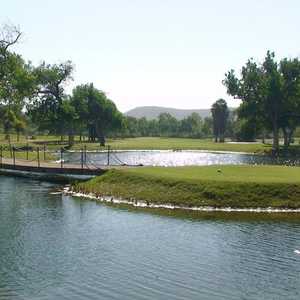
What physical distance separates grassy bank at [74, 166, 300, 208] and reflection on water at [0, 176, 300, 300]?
3139 mm

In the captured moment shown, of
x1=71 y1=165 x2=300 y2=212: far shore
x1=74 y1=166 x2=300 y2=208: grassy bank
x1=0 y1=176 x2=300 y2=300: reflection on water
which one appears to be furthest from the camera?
x1=74 y1=166 x2=300 y2=208: grassy bank

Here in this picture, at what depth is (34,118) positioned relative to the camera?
468ft

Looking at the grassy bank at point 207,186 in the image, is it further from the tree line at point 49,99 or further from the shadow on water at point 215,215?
the tree line at point 49,99

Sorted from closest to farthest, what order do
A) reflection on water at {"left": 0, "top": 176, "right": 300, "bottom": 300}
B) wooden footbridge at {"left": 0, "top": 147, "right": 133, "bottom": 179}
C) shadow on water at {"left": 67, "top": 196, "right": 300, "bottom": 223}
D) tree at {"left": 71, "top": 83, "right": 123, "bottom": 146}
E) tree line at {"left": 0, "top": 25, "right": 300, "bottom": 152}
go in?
1. reflection on water at {"left": 0, "top": 176, "right": 300, "bottom": 300}
2. shadow on water at {"left": 67, "top": 196, "right": 300, "bottom": 223}
3. wooden footbridge at {"left": 0, "top": 147, "right": 133, "bottom": 179}
4. tree line at {"left": 0, "top": 25, "right": 300, "bottom": 152}
5. tree at {"left": 71, "top": 83, "right": 123, "bottom": 146}

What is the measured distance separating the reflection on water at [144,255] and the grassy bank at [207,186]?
3.14 m

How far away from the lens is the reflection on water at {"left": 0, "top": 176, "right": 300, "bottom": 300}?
22328 mm

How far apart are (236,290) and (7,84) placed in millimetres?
93045

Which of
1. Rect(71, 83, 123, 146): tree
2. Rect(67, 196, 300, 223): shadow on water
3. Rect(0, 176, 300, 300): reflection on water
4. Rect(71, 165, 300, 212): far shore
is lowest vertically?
Answer: Rect(0, 176, 300, 300): reflection on water

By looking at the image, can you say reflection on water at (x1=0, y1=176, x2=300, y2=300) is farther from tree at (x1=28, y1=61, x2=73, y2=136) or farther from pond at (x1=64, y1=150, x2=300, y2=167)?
tree at (x1=28, y1=61, x2=73, y2=136)

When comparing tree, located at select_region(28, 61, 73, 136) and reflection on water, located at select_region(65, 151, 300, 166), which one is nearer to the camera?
reflection on water, located at select_region(65, 151, 300, 166)

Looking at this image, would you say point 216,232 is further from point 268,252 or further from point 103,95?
point 103,95

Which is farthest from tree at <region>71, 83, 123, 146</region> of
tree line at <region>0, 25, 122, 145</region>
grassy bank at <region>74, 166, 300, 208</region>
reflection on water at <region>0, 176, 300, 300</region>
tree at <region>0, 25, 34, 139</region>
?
reflection on water at <region>0, 176, 300, 300</region>

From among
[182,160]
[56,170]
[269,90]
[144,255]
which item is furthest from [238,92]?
[144,255]

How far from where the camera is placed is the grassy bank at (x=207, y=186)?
139ft
